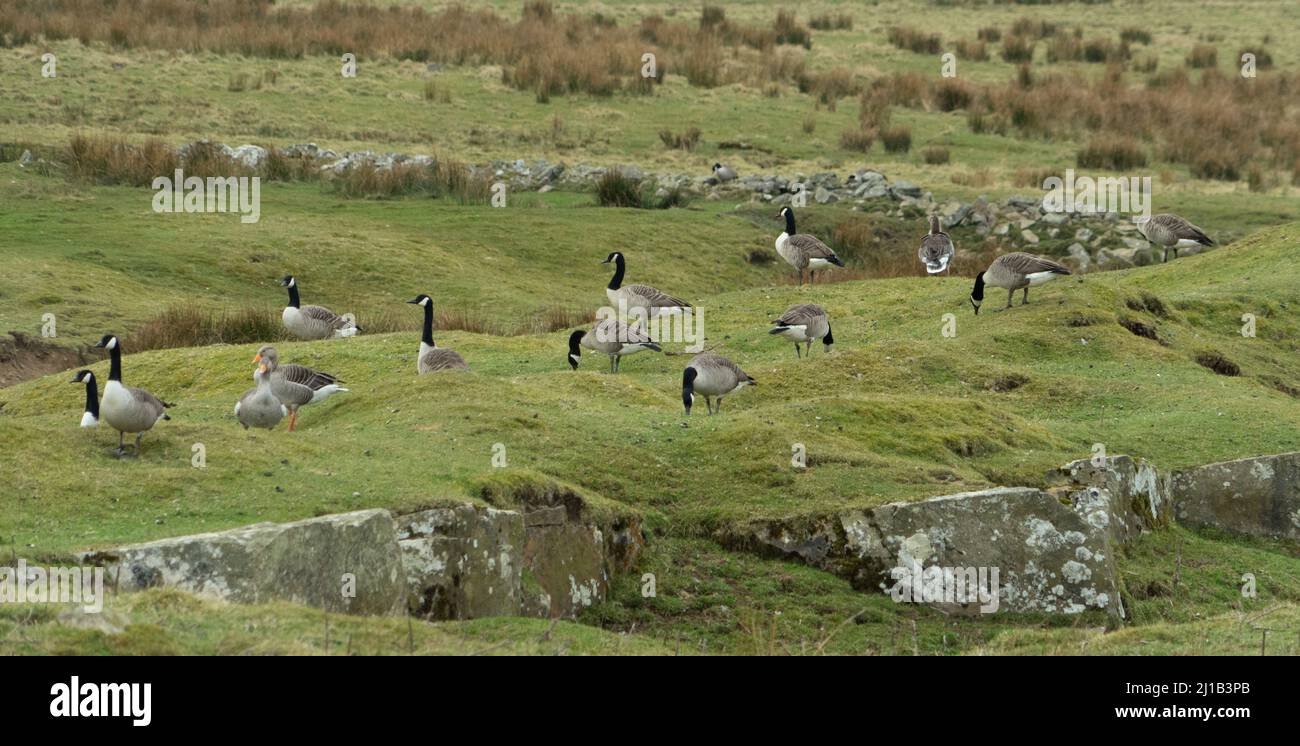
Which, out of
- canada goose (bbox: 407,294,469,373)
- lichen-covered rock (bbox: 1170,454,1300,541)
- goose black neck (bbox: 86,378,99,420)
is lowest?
lichen-covered rock (bbox: 1170,454,1300,541)

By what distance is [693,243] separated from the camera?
110 feet

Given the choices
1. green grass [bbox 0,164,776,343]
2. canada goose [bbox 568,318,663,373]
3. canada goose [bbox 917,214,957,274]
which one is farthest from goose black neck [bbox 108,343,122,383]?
canada goose [bbox 917,214,957,274]

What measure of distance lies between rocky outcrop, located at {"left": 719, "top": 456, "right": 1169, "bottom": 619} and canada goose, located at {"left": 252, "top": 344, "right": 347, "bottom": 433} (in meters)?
5.20

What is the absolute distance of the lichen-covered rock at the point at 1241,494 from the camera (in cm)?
1712

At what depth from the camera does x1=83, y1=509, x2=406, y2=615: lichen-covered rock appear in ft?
35.1

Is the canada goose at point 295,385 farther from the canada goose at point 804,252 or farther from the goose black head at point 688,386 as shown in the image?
the canada goose at point 804,252

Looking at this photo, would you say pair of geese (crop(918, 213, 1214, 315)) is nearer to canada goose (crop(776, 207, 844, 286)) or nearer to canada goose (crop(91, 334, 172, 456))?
canada goose (crop(776, 207, 844, 286))

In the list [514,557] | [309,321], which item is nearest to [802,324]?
[309,321]

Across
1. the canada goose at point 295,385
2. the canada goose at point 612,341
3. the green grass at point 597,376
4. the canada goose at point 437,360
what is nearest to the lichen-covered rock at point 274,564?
the green grass at point 597,376

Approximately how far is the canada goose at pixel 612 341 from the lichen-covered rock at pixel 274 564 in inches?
362

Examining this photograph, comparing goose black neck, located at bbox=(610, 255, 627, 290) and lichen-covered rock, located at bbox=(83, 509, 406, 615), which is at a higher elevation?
lichen-covered rock, located at bbox=(83, 509, 406, 615)

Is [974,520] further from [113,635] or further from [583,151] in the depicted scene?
[583,151]

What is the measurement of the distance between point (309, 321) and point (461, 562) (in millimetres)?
12428

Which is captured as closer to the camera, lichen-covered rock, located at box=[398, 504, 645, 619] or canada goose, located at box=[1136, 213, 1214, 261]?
lichen-covered rock, located at box=[398, 504, 645, 619]
